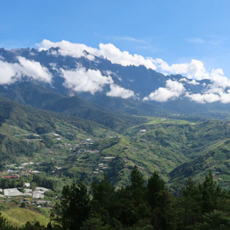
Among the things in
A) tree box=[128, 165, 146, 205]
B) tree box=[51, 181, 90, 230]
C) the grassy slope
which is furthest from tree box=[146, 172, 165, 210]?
the grassy slope

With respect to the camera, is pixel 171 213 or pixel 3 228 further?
pixel 3 228

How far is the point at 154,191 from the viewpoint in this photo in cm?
8956

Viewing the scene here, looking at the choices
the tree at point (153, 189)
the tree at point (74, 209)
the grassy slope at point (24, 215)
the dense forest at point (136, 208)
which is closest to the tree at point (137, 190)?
the dense forest at point (136, 208)

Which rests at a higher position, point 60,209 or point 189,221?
point 189,221

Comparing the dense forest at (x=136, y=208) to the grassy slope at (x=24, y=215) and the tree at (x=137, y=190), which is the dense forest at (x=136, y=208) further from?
the grassy slope at (x=24, y=215)

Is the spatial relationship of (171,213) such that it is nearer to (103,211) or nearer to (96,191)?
(103,211)

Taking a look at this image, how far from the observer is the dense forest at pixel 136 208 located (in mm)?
61469

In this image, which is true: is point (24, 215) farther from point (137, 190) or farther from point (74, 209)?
point (137, 190)

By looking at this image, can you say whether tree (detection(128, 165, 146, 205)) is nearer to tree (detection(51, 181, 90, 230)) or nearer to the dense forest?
the dense forest

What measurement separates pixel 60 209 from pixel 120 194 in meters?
23.0

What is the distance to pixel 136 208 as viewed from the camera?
74.2 metres

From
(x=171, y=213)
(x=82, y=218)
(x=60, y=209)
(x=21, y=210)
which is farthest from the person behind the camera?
(x=21, y=210)

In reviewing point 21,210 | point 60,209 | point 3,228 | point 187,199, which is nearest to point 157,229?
point 187,199

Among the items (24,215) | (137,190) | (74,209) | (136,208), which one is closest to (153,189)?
(137,190)
